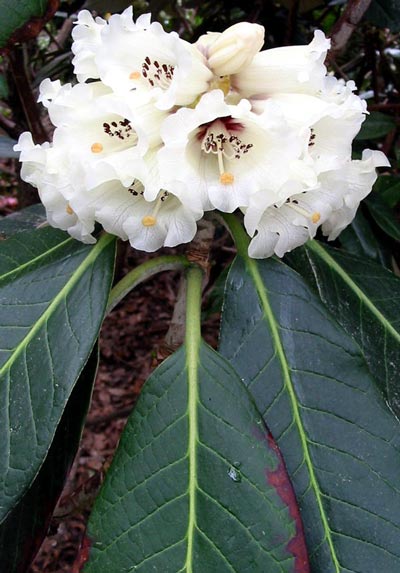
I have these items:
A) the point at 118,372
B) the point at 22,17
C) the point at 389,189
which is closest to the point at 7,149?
the point at 22,17

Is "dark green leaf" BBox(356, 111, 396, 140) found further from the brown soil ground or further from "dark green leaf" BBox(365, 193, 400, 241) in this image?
Answer: the brown soil ground

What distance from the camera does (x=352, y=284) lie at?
104 cm

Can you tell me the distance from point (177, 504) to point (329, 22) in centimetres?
193

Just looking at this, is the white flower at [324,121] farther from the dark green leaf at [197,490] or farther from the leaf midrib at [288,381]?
the dark green leaf at [197,490]

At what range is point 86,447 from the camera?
8.34 feet

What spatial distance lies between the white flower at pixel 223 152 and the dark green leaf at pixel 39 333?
210 mm

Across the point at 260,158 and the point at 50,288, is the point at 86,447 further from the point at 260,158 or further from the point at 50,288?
the point at 260,158

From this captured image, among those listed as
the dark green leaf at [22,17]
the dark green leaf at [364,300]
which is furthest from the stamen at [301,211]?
the dark green leaf at [22,17]

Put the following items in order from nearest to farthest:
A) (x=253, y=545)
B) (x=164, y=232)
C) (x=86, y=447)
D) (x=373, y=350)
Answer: (x=253, y=545) < (x=164, y=232) < (x=373, y=350) < (x=86, y=447)

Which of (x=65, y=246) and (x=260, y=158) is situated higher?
(x=260, y=158)

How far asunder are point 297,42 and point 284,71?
0.99m

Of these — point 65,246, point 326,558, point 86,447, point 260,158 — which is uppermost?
point 260,158

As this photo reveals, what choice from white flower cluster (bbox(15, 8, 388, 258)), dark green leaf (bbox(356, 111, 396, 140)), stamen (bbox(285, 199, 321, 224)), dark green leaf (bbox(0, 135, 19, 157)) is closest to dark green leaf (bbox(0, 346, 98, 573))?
white flower cluster (bbox(15, 8, 388, 258))

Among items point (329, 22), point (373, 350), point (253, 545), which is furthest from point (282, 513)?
point (329, 22)
